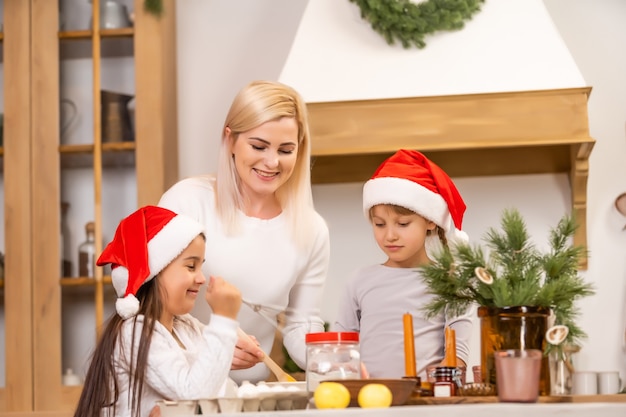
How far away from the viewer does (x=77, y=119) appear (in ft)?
12.3

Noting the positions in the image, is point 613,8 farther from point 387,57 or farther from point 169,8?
point 169,8

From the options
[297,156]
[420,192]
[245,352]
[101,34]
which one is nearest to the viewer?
[245,352]

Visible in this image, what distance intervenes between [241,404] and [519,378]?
0.38 metres

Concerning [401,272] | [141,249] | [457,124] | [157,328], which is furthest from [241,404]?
[457,124]

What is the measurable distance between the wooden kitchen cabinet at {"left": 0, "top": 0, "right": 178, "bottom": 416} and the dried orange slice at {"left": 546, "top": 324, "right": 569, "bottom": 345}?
2331 millimetres

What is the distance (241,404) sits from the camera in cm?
144

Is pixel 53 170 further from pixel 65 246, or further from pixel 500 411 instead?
pixel 500 411

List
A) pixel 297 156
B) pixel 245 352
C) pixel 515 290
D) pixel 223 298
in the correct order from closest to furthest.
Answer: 1. pixel 515 290
2. pixel 223 298
3. pixel 245 352
4. pixel 297 156

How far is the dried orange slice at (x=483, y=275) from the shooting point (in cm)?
154

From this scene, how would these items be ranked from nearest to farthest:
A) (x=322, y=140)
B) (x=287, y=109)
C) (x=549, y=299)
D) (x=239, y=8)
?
(x=549, y=299), (x=287, y=109), (x=322, y=140), (x=239, y=8)

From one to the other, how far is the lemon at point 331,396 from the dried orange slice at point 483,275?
279 mm

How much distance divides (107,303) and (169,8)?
3.67 feet

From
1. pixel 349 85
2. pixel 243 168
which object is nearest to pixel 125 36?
pixel 349 85

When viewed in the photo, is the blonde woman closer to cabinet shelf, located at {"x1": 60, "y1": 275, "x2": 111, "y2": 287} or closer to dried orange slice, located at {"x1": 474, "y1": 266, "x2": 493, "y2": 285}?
dried orange slice, located at {"x1": 474, "y1": 266, "x2": 493, "y2": 285}
